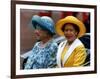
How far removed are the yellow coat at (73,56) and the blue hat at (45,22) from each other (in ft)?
0.59

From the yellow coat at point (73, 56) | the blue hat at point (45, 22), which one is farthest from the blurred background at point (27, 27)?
the yellow coat at point (73, 56)

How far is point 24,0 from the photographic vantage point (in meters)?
1.85

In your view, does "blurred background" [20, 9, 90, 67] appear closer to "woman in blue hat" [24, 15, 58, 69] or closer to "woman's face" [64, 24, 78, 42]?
"woman in blue hat" [24, 15, 58, 69]

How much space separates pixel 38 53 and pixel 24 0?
1.56 feet

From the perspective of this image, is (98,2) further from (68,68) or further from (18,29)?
(18,29)

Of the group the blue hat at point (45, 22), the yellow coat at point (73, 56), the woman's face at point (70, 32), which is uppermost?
the blue hat at point (45, 22)

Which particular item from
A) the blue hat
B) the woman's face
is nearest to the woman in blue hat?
the blue hat

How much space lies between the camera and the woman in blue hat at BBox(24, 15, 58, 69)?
1.88m

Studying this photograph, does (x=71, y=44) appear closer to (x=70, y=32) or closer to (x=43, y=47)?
(x=70, y=32)

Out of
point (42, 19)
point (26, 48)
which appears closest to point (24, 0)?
point (42, 19)

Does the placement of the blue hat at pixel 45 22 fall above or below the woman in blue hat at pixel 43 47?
above

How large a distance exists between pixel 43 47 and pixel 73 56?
0.99 feet

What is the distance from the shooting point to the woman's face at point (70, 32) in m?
1.98

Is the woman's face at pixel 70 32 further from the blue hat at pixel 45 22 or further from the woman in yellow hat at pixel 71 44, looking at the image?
the blue hat at pixel 45 22
